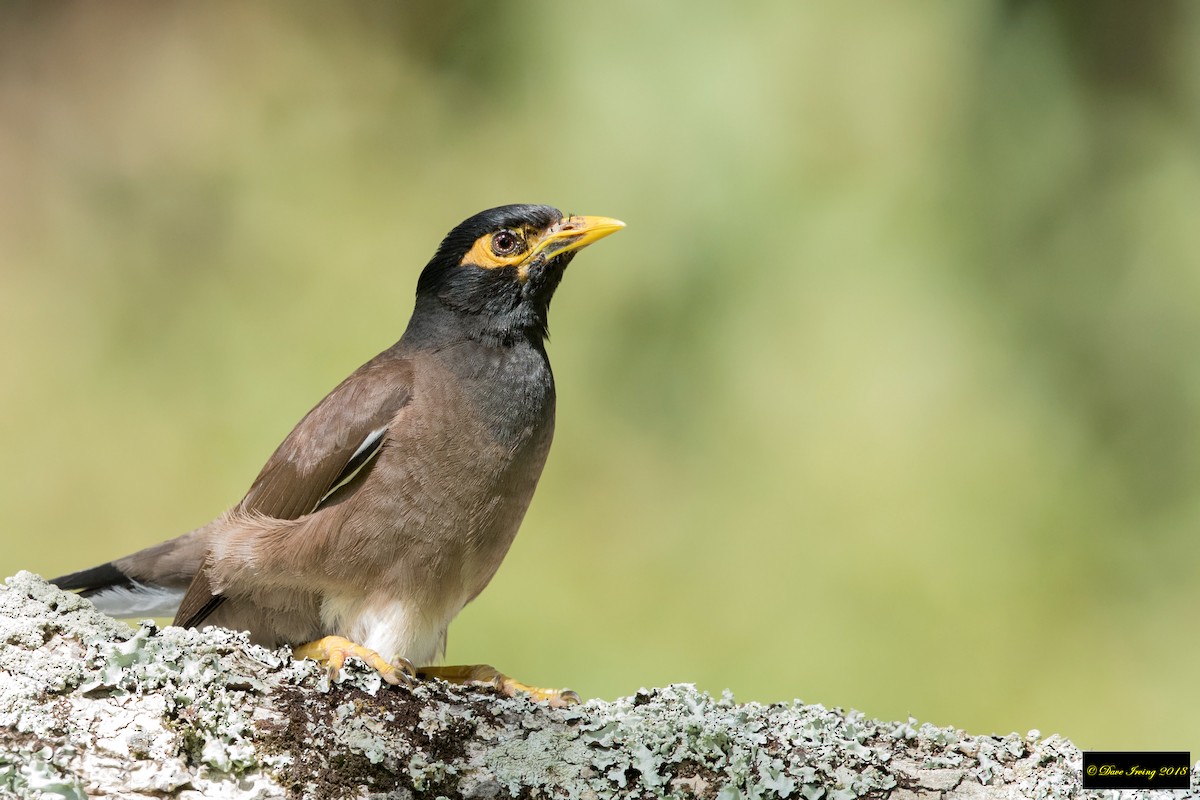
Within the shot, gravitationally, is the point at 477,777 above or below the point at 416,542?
below

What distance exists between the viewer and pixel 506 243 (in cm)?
422

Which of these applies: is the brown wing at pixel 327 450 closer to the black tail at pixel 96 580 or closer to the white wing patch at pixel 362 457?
the white wing patch at pixel 362 457

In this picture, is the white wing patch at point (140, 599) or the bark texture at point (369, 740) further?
the white wing patch at point (140, 599)

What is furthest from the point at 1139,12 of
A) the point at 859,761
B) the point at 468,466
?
the point at 859,761

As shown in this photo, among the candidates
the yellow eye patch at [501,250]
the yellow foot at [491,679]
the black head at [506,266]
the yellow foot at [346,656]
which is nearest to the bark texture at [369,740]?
the yellow foot at [346,656]

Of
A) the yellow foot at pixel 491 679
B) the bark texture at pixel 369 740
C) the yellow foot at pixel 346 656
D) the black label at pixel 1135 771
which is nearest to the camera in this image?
the bark texture at pixel 369 740

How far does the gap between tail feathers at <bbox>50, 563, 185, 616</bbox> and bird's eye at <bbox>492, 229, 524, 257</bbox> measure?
179cm

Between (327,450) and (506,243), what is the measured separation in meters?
1.05

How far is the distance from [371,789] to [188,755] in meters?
0.40

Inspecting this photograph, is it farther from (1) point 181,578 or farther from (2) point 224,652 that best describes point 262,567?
(2) point 224,652

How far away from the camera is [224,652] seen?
2617mm

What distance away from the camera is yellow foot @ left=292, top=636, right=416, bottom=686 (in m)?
2.97

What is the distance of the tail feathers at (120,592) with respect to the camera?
416 centimetres

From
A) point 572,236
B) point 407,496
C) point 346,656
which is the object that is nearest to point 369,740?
point 346,656
